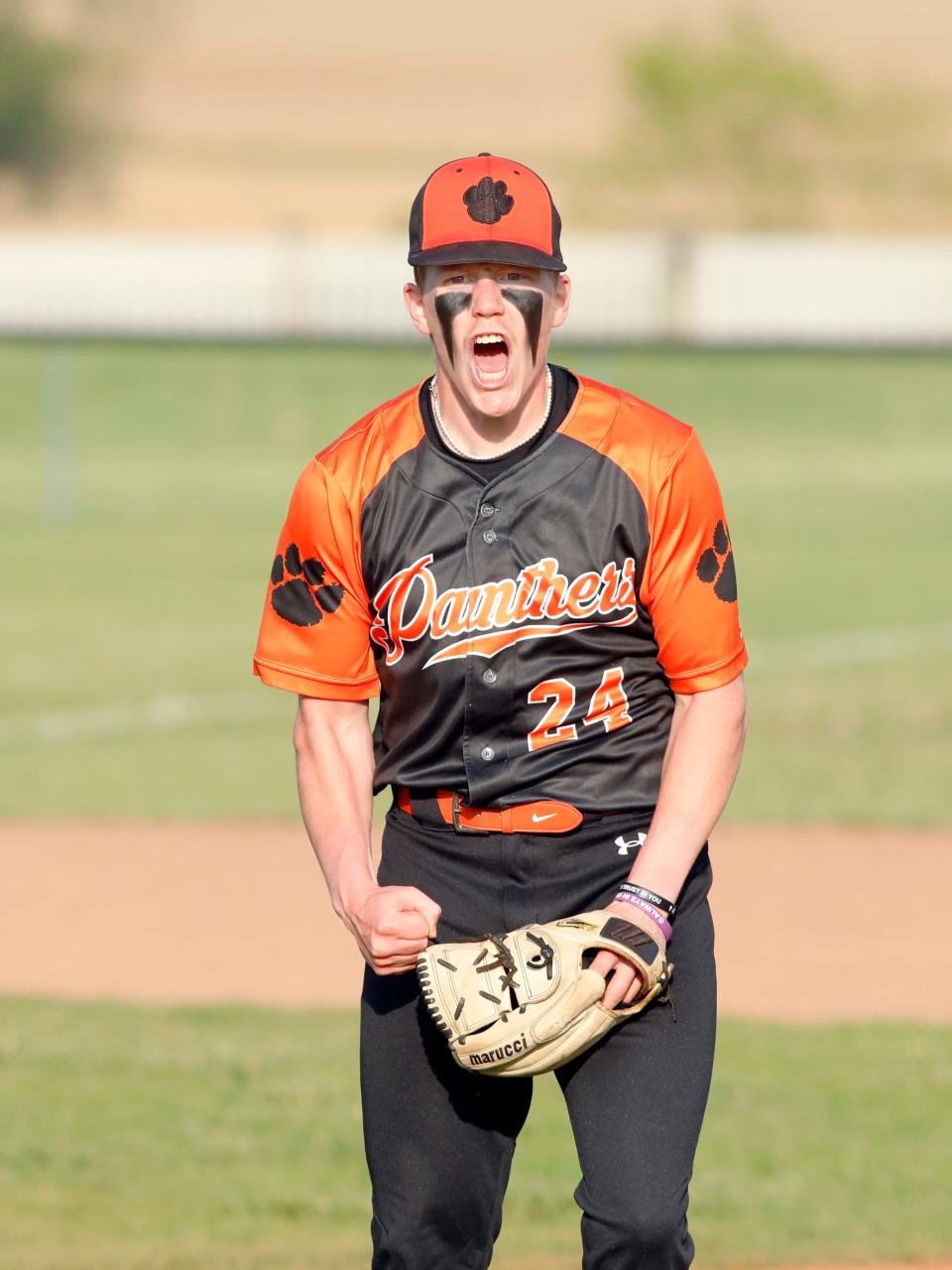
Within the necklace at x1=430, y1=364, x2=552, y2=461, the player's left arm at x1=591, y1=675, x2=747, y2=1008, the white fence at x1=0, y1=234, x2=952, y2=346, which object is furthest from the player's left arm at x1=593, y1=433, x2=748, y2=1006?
the white fence at x1=0, y1=234, x2=952, y2=346

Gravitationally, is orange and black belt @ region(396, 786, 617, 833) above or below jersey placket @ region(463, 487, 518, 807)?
below

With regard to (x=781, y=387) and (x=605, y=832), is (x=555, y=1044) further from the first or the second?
(x=781, y=387)

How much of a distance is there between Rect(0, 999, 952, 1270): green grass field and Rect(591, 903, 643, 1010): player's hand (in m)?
2.02

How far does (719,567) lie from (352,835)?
0.84 m

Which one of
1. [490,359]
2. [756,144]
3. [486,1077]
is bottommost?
[486,1077]

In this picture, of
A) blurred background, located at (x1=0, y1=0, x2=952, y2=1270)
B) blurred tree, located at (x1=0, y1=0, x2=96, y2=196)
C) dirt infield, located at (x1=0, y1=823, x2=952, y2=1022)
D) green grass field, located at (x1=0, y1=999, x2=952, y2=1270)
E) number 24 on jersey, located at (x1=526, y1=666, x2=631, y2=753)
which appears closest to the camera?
number 24 on jersey, located at (x1=526, y1=666, x2=631, y2=753)

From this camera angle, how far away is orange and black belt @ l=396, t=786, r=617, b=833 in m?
3.79

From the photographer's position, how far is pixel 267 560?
72.2 ft

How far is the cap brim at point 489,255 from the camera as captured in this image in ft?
11.9

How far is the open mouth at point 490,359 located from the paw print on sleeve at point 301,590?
479mm

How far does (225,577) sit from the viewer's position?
67.4ft

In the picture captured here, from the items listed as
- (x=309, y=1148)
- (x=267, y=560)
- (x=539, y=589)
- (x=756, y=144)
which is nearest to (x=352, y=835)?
(x=539, y=589)

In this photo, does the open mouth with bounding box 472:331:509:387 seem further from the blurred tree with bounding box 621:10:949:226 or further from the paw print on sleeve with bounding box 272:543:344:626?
the blurred tree with bounding box 621:10:949:226

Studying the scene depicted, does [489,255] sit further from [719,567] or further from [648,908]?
[648,908]
